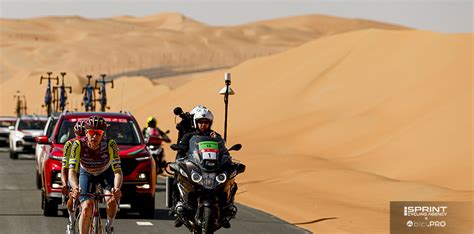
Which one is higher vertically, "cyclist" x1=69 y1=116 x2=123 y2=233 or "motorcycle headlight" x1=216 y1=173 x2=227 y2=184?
"cyclist" x1=69 y1=116 x2=123 y2=233

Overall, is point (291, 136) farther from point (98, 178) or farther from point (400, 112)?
point (98, 178)

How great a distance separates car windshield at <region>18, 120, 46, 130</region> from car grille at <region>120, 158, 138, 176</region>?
1115 inches

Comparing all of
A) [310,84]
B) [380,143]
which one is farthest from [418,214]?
[310,84]

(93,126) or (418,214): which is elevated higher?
(93,126)

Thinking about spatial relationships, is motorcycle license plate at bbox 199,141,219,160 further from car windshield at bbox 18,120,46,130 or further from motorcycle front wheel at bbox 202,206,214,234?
car windshield at bbox 18,120,46,130

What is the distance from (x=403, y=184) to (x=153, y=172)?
15850mm

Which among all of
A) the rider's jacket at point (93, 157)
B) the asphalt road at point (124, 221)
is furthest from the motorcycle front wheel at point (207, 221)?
the asphalt road at point (124, 221)

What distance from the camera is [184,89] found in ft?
377

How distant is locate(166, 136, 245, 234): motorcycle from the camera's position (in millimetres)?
13961

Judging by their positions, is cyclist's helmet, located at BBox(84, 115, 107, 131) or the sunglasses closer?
cyclist's helmet, located at BBox(84, 115, 107, 131)

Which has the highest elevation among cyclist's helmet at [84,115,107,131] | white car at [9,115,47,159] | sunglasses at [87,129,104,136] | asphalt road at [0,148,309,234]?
cyclist's helmet at [84,115,107,131]

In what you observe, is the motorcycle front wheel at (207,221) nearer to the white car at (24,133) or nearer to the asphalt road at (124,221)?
the asphalt road at (124,221)

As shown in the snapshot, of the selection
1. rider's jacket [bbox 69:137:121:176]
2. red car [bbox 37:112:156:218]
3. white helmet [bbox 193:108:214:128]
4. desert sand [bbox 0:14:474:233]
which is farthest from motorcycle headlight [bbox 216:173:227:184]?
red car [bbox 37:112:156:218]

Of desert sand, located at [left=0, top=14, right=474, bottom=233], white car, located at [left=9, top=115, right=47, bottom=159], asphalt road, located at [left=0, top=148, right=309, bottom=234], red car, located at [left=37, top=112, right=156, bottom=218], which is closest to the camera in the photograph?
asphalt road, located at [left=0, top=148, right=309, bottom=234]
